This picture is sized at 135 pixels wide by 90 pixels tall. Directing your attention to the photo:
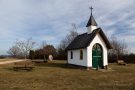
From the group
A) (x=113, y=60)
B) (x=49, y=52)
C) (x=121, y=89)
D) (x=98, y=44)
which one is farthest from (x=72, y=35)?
(x=121, y=89)

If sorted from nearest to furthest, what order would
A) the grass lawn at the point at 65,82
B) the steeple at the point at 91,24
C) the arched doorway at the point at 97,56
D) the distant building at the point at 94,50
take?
1. the grass lawn at the point at 65,82
2. the distant building at the point at 94,50
3. the arched doorway at the point at 97,56
4. the steeple at the point at 91,24

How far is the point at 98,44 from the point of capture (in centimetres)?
3341

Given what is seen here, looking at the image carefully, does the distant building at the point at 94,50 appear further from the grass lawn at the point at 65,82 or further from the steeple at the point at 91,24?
the grass lawn at the point at 65,82

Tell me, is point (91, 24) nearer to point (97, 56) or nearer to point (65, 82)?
point (97, 56)

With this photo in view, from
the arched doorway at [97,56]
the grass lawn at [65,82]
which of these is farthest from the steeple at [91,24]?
the grass lawn at [65,82]

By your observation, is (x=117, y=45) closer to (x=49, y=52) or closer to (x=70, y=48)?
(x=49, y=52)

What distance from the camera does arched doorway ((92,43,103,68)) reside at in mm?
32869

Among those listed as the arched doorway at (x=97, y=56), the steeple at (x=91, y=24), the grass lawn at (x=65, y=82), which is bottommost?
the grass lawn at (x=65, y=82)

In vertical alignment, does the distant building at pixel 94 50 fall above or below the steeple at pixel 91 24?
below

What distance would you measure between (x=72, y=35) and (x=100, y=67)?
37193mm

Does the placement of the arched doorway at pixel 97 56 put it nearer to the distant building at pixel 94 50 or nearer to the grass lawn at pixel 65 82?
the distant building at pixel 94 50

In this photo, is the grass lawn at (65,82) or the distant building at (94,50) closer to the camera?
the grass lawn at (65,82)

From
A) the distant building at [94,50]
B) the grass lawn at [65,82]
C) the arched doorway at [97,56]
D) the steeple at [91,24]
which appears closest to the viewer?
the grass lawn at [65,82]

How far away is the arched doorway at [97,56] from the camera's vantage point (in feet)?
108
